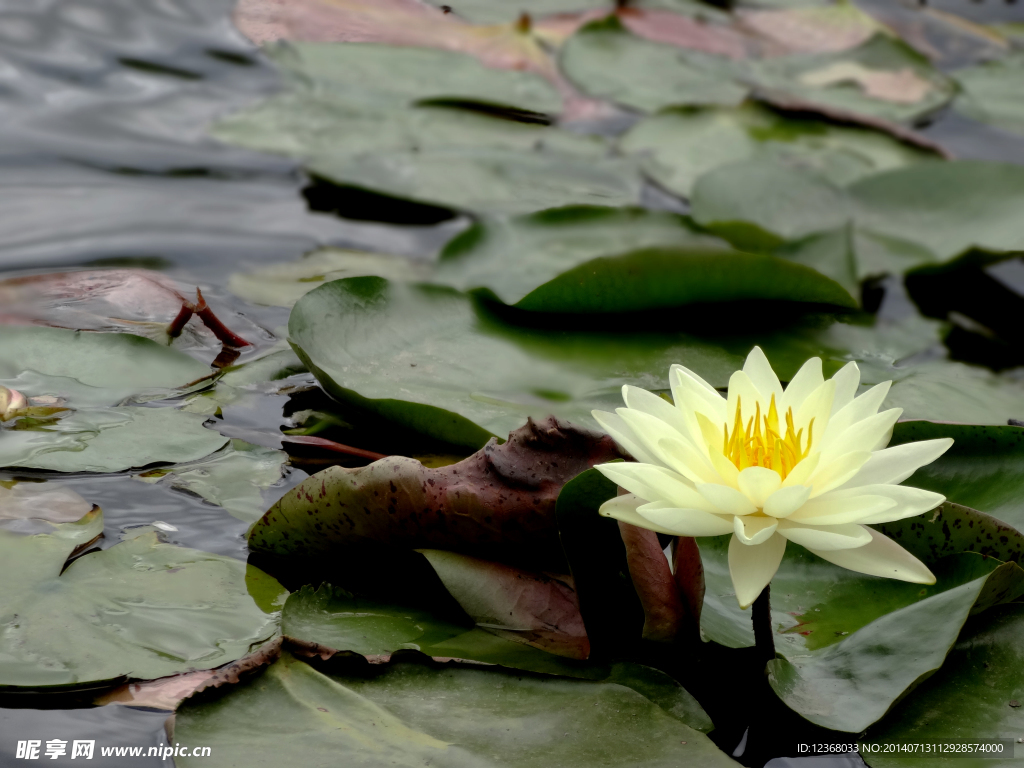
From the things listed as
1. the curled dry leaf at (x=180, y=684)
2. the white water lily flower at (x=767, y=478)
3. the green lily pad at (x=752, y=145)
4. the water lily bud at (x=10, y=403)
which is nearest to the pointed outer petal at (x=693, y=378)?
the white water lily flower at (x=767, y=478)

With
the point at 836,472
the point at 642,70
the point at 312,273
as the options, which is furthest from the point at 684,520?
the point at 642,70

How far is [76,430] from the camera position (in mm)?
1185

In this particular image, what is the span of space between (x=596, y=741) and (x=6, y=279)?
Answer: 3.98 ft

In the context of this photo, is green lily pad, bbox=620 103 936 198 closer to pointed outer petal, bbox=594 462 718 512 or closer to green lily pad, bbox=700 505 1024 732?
green lily pad, bbox=700 505 1024 732

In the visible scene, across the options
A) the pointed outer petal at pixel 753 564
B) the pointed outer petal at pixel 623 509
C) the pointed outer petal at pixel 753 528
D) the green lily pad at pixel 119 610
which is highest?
the pointed outer petal at pixel 753 528

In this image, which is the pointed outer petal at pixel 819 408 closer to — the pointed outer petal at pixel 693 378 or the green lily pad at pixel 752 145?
the pointed outer petal at pixel 693 378

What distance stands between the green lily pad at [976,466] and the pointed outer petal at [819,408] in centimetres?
27

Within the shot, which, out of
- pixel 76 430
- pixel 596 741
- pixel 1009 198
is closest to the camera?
pixel 596 741

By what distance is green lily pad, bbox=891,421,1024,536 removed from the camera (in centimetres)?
106

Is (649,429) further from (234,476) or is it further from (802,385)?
(234,476)

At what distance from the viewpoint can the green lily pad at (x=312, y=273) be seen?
5.18 feet

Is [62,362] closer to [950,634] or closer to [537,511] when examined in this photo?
[537,511]

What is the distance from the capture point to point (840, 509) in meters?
0.77

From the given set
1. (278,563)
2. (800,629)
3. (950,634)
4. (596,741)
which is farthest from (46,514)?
(950,634)
